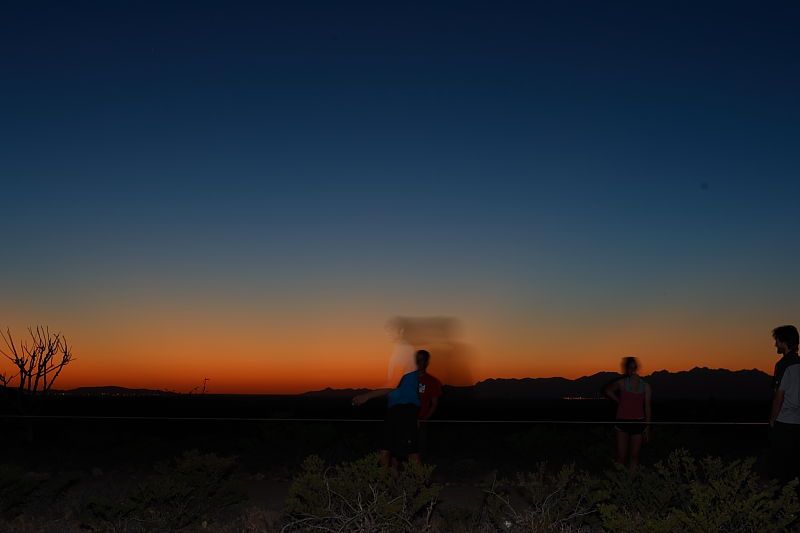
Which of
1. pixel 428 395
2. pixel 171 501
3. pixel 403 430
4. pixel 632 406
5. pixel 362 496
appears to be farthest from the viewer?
pixel 632 406

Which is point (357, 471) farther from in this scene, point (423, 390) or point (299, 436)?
point (299, 436)

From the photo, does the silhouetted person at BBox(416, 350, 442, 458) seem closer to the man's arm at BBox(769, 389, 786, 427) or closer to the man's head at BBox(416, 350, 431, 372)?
the man's head at BBox(416, 350, 431, 372)

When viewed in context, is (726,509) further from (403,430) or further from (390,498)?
(403,430)

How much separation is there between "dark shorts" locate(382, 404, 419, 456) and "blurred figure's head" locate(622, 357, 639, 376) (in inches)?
130

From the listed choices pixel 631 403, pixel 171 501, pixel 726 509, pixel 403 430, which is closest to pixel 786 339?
pixel 726 509

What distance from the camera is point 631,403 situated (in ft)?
36.8

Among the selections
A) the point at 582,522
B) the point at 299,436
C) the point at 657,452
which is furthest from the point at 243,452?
the point at 582,522

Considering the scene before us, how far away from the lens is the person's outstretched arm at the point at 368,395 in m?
8.62

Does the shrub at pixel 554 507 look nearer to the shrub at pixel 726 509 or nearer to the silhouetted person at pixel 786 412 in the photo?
the shrub at pixel 726 509

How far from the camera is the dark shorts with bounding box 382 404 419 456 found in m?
9.59

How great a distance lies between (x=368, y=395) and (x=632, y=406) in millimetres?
3895

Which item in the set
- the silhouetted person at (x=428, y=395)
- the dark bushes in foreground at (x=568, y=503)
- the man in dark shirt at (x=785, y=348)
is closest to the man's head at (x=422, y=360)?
the silhouetted person at (x=428, y=395)

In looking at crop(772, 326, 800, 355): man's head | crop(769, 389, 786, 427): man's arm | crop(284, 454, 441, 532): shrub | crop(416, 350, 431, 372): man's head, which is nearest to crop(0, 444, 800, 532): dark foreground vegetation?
crop(284, 454, 441, 532): shrub

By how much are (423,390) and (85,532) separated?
385cm
